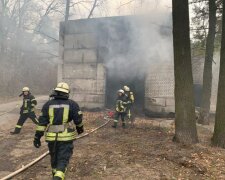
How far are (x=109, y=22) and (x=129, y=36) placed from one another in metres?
1.37

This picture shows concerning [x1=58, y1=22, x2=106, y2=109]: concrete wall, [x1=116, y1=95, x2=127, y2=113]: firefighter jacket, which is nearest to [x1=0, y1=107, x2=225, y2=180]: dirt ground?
[x1=116, y1=95, x2=127, y2=113]: firefighter jacket

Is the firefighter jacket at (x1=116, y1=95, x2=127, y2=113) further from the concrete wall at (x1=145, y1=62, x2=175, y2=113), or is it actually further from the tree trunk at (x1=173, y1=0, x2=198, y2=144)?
the tree trunk at (x1=173, y1=0, x2=198, y2=144)

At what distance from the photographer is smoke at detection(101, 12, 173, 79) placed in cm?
1602

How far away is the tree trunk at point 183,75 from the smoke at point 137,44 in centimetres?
683

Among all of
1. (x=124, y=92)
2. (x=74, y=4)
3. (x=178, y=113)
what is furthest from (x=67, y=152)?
(x=74, y=4)

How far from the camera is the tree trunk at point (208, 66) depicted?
13.7 m

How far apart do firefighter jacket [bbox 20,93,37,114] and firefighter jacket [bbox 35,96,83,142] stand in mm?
5867

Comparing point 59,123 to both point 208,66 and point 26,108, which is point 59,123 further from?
point 208,66

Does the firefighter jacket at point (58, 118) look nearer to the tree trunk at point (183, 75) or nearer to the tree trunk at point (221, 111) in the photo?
the tree trunk at point (183, 75)

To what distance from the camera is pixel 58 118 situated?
18.4ft

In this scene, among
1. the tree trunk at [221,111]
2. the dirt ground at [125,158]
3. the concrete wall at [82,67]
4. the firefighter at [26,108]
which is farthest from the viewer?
the concrete wall at [82,67]

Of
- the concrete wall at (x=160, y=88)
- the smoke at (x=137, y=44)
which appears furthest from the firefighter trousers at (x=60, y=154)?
the smoke at (x=137, y=44)

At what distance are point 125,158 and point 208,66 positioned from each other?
7889 millimetres

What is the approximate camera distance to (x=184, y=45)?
8.97m
